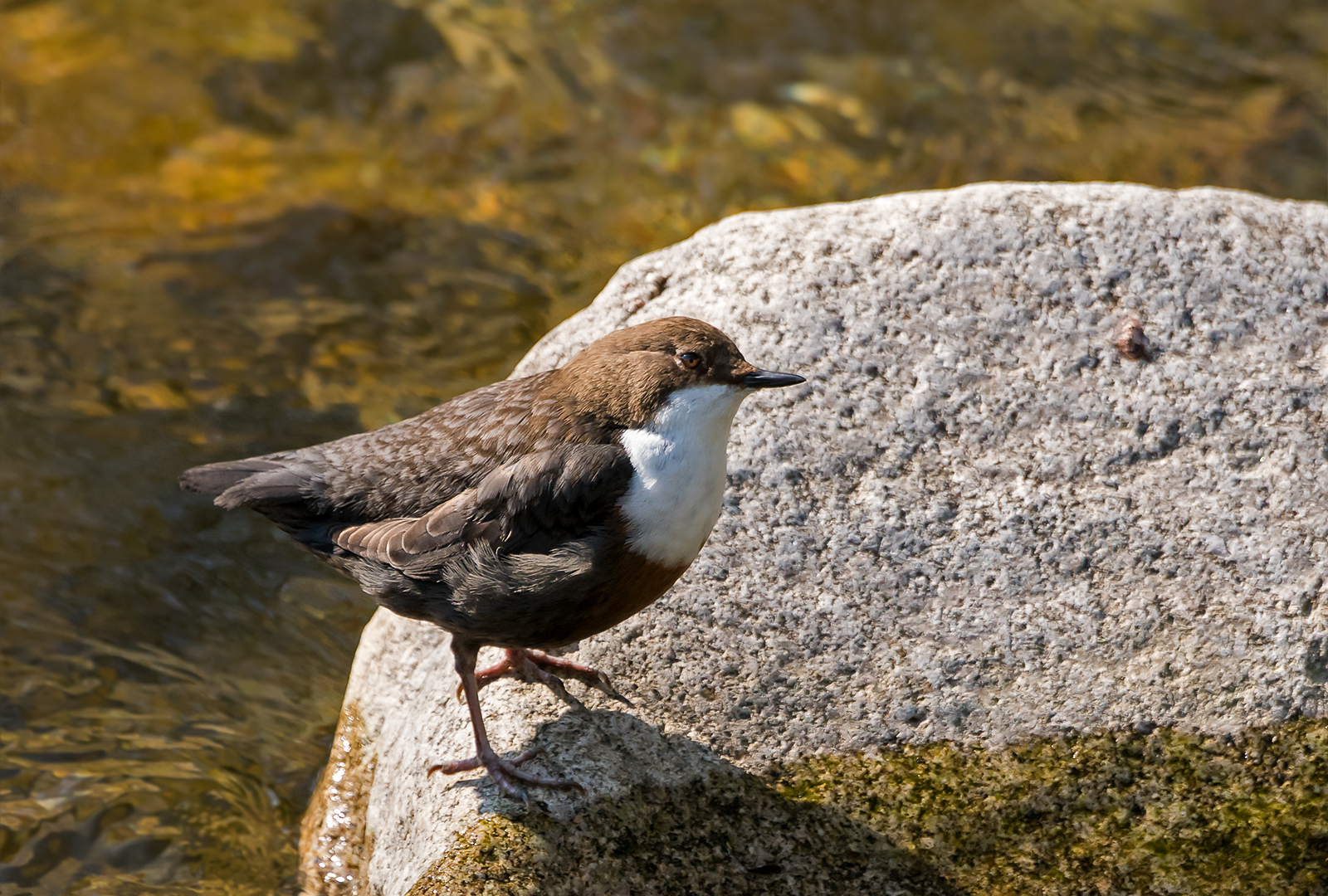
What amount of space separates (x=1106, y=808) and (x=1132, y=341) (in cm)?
127

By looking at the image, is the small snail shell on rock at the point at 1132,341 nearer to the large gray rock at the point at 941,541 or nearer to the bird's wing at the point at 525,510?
the large gray rock at the point at 941,541

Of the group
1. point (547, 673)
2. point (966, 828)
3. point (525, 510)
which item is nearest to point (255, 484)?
point (525, 510)

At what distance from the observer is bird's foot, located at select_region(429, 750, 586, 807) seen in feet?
9.41

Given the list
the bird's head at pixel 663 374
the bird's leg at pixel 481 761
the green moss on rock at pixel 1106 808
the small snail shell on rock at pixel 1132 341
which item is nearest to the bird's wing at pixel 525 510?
the bird's head at pixel 663 374

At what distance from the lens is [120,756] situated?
4.24 metres

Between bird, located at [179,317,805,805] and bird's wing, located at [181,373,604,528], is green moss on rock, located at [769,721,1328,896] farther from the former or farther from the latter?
bird's wing, located at [181,373,604,528]

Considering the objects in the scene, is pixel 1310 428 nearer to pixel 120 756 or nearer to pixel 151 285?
pixel 120 756

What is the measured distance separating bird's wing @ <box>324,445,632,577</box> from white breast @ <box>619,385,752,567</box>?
2.2 inches

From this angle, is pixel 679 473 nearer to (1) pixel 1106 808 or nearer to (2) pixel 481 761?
(2) pixel 481 761

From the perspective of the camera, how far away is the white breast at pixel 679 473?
9.61 feet

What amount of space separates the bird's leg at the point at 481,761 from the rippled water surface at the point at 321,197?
1.34m

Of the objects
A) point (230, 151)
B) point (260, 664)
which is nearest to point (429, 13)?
point (230, 151)

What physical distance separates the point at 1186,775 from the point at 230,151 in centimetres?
606

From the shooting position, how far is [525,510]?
9.84 ft
